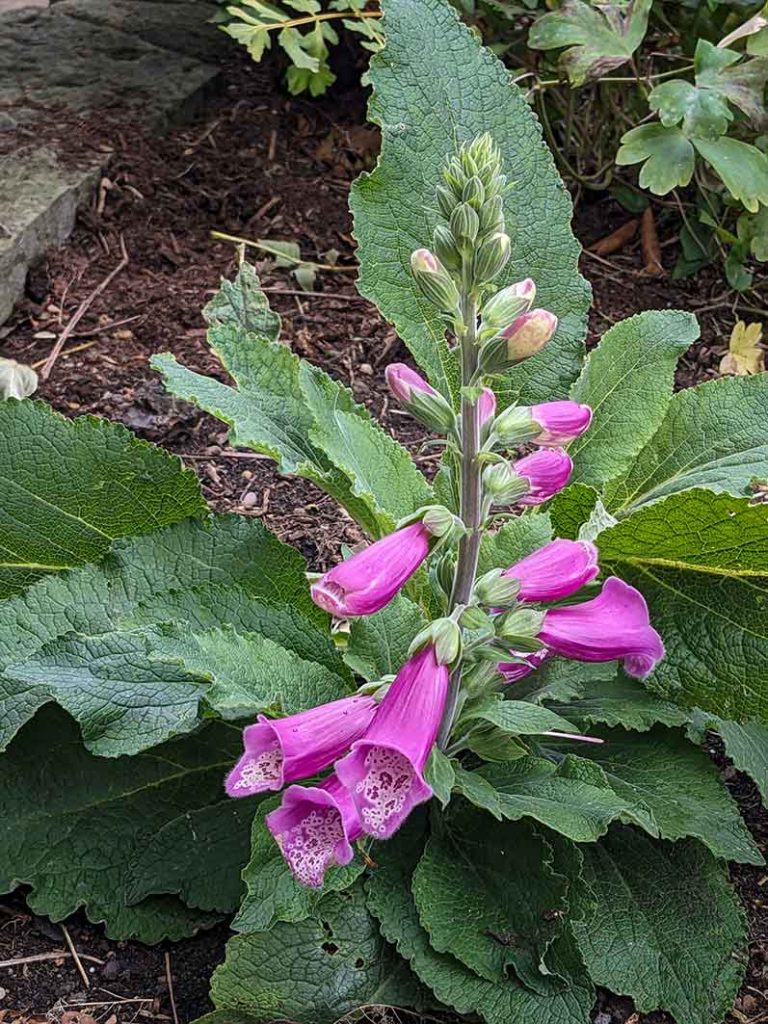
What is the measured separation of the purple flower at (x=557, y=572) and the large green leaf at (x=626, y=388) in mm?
474

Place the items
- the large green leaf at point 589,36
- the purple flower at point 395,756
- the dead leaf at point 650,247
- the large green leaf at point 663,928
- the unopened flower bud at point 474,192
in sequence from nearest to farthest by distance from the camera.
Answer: the purple flower at point 395,756, the unopened flower bud at point 474,192, the large green leaf at point 663,928, the large green leaf at point 589,36, the dead leaf at point 650,247

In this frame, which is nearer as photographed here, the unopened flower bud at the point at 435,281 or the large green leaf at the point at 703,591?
the unopened flower bud at the point at 435,281

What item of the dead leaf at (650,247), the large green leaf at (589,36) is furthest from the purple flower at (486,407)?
the dead leaf at (650,247)

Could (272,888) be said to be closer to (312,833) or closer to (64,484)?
(312,833)

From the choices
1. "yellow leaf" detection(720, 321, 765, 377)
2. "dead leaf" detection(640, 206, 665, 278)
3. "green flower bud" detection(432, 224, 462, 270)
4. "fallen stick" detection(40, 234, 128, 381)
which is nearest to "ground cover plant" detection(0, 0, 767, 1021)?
"green flower bud" detection(432, 224, 462, 270)

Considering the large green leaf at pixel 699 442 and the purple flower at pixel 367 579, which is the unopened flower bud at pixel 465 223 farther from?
the large green leaf at pixel 699 442

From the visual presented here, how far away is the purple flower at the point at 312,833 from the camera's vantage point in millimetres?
1425

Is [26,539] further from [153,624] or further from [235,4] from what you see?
[235,4]

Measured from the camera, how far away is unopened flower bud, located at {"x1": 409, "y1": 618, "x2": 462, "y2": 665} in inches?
58.2

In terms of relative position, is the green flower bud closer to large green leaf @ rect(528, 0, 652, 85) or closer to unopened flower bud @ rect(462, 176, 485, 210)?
unopened flower bud @ rect(462, 176, 485, 210)

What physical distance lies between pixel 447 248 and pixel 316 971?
1000 mm

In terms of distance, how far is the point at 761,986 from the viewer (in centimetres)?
190

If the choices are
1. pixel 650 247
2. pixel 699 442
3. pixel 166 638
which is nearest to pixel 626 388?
pixel 699 442

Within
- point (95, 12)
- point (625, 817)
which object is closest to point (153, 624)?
point (625, 817)
